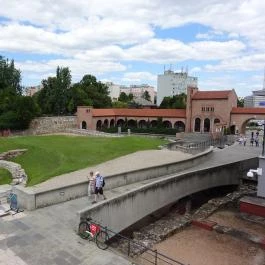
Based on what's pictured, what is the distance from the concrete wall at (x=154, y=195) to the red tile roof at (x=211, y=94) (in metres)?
32.4

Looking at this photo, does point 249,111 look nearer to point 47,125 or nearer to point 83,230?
point 47,125

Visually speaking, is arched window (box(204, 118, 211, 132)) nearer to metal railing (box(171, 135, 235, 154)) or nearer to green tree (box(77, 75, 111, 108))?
metal railing (box(171, 135, 235, 154))

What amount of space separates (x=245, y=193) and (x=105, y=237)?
17441mm

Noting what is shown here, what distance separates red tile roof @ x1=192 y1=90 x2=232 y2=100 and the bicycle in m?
51.2

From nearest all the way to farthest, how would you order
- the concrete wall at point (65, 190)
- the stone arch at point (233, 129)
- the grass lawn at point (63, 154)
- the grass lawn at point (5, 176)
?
the concrete wall at point (65, 190) → the grass lawn at point (5, 176) → the grass lawn at point (63, 154) → the stone arch at point (233, 129)

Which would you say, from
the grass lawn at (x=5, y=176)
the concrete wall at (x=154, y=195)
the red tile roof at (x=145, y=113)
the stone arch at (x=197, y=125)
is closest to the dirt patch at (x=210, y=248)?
the concrete wall at (x=154, y=195)

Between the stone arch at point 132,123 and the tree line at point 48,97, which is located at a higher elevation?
the tree line at point 48,97

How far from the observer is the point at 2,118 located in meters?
Answer: 62.3

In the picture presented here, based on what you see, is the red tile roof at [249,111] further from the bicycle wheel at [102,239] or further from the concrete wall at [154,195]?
the bicycle wheel at [102,239]

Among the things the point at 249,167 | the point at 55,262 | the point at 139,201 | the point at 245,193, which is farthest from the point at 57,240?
the point at 249,167

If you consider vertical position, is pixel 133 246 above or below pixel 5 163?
below

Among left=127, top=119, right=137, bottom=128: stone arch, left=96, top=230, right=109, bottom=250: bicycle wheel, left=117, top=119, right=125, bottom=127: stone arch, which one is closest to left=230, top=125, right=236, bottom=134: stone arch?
left=127, top=119, right=137, bottom=128: stone arch

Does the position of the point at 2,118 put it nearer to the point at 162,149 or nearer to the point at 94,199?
the point at 162,149

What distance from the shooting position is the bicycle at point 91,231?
43.0ft
